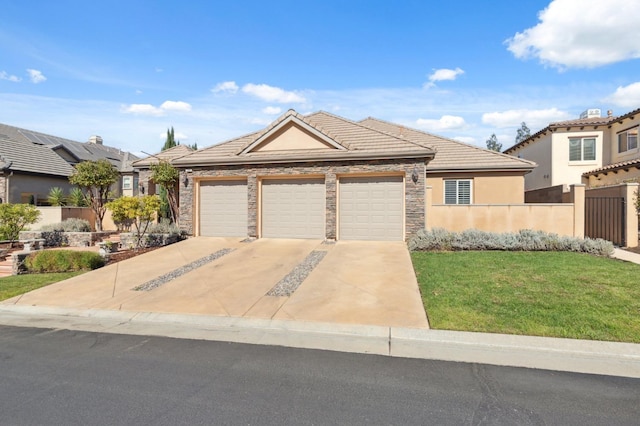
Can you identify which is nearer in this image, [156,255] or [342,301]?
[342,301]

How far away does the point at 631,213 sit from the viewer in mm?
11953

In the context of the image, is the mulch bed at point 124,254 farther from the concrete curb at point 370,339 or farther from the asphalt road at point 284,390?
the asphalt road at point 284,390

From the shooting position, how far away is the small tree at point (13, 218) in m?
14.2

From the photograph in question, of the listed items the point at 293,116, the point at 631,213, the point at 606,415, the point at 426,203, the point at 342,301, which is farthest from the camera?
the point at 293,116

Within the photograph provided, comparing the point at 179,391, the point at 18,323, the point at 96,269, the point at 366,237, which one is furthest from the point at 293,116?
the point at 179,391

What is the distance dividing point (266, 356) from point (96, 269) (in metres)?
8.47

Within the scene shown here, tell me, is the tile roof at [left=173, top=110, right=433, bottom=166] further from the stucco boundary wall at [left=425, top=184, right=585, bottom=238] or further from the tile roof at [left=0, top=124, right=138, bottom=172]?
the tile roof at [left=0, top=124, right=138, bottom=172]

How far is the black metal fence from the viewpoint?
12.3 m

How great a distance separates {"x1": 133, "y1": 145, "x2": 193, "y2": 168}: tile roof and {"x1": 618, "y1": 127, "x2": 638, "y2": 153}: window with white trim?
24725 mm

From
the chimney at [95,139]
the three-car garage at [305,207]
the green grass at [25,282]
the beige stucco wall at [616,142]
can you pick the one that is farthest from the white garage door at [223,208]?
the chimney at [95,139]

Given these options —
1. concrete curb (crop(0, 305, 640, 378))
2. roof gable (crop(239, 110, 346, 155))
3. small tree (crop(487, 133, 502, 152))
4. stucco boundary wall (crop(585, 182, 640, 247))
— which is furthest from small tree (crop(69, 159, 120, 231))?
small tree (crop(487, 133, 502, 152))

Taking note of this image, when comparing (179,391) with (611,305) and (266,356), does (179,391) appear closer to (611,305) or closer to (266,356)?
(266,356)

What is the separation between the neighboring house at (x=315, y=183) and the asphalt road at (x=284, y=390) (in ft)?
30.4

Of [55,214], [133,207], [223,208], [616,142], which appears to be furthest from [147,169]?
[616,142]
